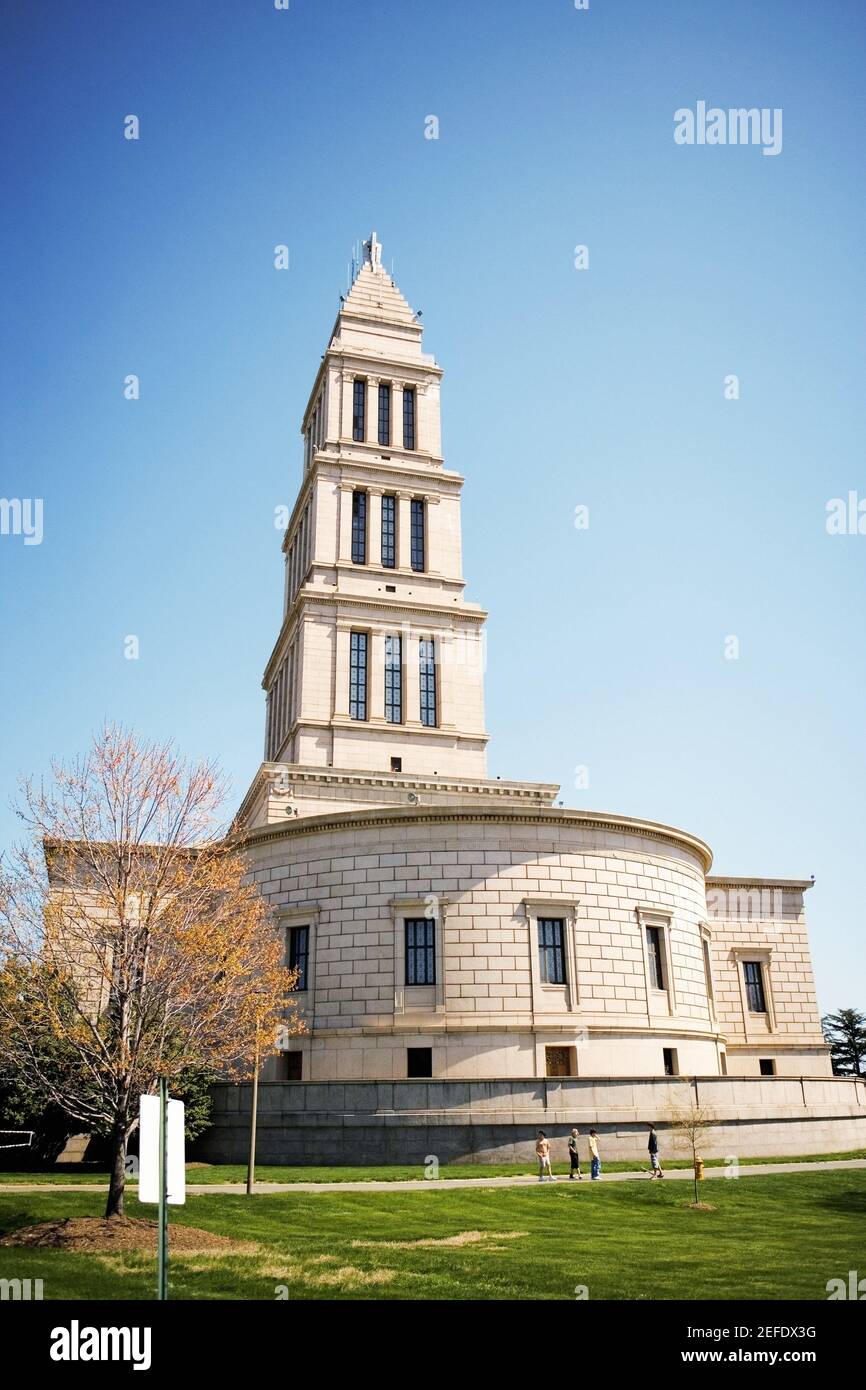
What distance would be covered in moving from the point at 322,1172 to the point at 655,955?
15310 mm

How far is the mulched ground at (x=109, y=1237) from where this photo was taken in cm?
1694

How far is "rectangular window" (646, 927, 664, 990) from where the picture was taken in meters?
37.2

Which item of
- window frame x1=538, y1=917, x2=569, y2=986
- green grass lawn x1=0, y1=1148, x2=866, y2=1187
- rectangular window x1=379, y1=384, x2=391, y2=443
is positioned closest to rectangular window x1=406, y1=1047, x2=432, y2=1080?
green grass lawn x1=0, y1=1148, x2=866, y2=1187

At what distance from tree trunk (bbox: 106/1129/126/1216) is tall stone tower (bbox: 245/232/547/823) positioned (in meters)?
27.3

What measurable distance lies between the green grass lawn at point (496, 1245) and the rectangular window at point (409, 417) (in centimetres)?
4611

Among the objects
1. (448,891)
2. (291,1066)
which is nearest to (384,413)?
(448,891)

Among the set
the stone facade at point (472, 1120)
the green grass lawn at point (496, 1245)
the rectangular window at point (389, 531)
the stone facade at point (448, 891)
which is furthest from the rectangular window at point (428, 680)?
the green grass lawn at point (496, 1245)

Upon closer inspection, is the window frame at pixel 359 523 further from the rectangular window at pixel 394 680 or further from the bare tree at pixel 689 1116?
the bare tree at pixel 689 1116

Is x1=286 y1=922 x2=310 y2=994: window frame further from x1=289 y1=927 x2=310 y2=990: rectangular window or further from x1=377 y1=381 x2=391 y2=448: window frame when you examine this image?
x1=377 y1=381 x2=391 y2=448: window frame

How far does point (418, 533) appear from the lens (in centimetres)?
5931
